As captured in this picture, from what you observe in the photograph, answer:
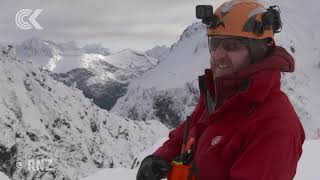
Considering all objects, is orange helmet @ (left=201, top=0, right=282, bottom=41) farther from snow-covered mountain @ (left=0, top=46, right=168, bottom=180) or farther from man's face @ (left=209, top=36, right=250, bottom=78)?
snow-covered mountain @ (left=0, top=46, right=168, bottom=180)

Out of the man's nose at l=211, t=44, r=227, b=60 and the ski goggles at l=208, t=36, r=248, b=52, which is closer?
the ski goggles at l=208, t=36, r=248, b=52

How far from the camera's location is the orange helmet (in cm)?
335

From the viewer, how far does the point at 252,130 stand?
313cm

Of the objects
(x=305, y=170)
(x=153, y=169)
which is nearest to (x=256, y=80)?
(x=153, y=169)

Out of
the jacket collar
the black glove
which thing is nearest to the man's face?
the jacket collar

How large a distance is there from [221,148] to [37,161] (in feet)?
422

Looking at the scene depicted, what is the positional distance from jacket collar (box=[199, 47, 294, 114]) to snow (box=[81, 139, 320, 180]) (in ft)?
24.5

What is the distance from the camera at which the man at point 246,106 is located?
3.03m

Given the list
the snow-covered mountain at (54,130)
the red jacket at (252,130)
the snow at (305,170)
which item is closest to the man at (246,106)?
the red jacket at (252,130)

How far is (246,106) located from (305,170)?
808 centimetres

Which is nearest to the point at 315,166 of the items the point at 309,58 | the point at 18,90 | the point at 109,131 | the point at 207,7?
the point at 207,7

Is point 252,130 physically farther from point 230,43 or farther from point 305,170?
point 305,170

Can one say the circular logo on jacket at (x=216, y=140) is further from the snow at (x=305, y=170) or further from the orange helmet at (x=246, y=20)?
the snow at (x=305, y=170)

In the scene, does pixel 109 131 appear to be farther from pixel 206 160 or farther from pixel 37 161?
pixel 206 160
